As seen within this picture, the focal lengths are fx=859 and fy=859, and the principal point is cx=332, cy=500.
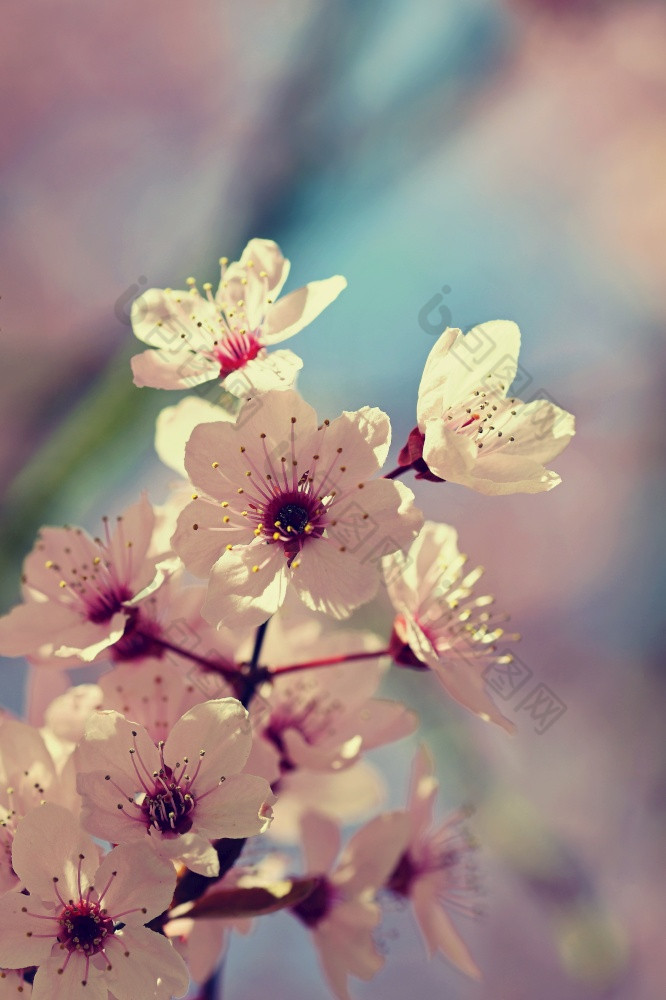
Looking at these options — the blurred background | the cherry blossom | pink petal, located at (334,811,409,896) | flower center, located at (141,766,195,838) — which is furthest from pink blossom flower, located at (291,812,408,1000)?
the blurred background

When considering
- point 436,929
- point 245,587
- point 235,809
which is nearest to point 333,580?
point 245,587

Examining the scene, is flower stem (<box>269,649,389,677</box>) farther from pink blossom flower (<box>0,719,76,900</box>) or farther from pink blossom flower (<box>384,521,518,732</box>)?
pink blossom flower (<box>0,719,76,900</box>)

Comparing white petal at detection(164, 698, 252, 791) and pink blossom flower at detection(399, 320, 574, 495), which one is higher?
pink blossom flower at detection(399, 320, 574, 495)

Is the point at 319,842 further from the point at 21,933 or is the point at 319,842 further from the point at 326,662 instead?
the point at 21,933

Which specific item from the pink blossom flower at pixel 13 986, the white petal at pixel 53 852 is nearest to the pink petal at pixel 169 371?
the white petal at pixel 53 852

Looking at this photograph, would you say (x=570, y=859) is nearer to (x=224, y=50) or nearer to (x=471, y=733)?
(x=471, y=733)

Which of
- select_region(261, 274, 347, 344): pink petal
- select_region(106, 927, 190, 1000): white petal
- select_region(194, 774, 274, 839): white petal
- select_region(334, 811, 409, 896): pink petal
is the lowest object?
select_region(334, 811, 409, 896): pink petal

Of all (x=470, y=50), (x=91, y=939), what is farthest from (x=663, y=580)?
(x=91, y=939)

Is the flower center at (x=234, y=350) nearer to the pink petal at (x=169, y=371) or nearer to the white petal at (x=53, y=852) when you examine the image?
the pink petal at (x=169, y=371)
